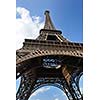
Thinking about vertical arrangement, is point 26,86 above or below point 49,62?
below

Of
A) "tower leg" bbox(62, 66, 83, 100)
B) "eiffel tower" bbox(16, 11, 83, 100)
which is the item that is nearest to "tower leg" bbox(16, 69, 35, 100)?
"eiffel tower" bbox(16, 11, 83, 100)

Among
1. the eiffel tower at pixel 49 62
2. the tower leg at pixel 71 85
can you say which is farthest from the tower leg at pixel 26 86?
the tower leg at pixel 71 85

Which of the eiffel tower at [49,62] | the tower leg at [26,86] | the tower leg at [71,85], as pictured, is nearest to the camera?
the eiffel tower at [49,62]

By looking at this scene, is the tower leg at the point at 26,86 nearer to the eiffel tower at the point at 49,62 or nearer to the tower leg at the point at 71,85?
the eiffel tower at the point at 49,62

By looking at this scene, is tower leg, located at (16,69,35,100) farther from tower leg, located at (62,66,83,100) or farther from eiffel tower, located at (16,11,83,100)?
tower leg, located at (62,66,83,100)

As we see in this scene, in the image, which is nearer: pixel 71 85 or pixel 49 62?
pixel 49 62
